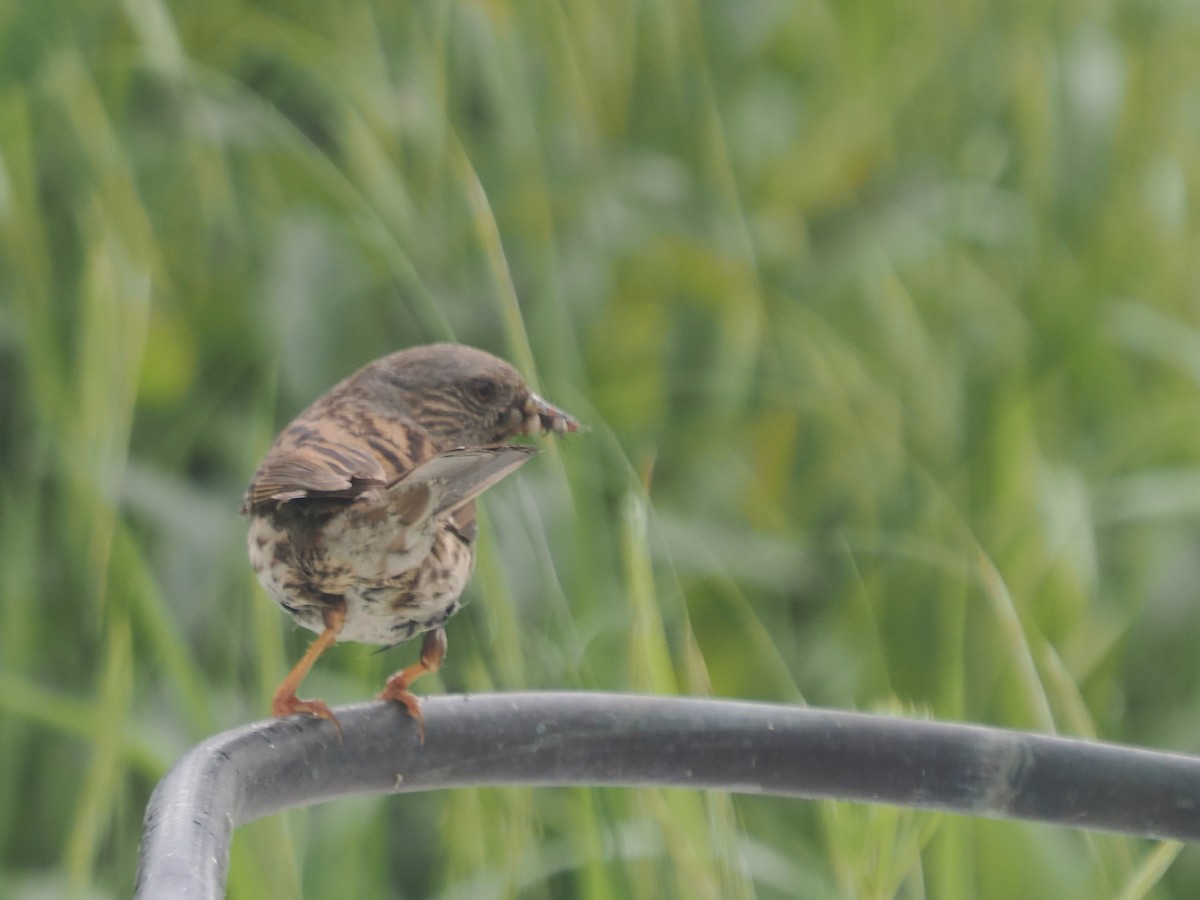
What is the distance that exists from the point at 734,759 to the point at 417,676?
24cm

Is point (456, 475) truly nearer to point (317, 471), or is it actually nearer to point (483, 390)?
point (317, 471)

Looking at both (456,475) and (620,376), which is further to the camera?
(620,376)

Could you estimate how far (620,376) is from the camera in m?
1.93

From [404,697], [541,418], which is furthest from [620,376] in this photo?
[404,697]

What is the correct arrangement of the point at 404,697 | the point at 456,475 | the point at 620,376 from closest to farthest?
the point at 456,475 → the point at 404,697 → the point at 620,376

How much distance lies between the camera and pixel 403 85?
79.5 inches

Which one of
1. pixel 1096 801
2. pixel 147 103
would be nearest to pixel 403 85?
pixel 147 103

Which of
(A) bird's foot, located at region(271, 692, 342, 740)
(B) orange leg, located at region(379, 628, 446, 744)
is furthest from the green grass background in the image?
(A) bird's foot, located at region(271, 692, 342, 740)

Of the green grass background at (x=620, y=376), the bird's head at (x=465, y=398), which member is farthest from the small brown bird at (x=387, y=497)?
the green grass background at (x=620, y=376)

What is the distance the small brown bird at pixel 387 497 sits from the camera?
0.80m

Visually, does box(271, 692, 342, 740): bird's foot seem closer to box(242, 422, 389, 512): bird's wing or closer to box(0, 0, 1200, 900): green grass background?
box(242, 422, 389, 512): bird's wing

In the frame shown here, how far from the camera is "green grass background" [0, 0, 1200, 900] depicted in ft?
4.36

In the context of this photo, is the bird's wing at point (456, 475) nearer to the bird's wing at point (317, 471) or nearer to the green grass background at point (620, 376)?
the bird's wing at point (317, 471)

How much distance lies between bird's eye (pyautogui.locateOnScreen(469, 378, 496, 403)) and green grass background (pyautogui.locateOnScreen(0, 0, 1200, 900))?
6.8 inches
